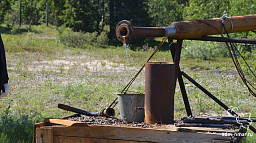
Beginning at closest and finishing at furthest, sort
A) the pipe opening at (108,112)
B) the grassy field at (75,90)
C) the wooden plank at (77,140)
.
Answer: the wooden plank at (77,140) → the pipe opening at (108,112) → the grassy field at (75,90)

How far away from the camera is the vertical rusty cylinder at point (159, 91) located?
10.4 feet

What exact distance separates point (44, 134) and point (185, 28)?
158cm

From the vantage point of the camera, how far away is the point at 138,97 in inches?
139

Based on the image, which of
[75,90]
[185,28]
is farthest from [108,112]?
[75,90]

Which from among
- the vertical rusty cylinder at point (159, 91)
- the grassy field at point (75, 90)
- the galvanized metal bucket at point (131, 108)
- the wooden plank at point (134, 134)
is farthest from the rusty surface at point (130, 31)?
the grassy field at point (75, 90)

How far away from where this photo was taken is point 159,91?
3176 mm

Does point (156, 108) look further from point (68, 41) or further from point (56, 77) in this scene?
point (68, 41)

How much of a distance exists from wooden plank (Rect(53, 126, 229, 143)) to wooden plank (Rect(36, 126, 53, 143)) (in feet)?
0.16

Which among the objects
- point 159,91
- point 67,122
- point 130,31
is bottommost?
point 67,122

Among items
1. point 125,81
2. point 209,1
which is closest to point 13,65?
point 125,81

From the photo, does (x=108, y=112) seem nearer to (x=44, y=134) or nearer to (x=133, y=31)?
(x=44, y=134)

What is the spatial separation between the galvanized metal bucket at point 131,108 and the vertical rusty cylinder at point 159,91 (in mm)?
260

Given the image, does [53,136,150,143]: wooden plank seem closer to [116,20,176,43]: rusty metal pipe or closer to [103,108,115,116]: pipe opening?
[103,108,115,116]: pipe opening

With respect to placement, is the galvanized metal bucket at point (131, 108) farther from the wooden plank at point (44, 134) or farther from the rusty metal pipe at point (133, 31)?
the wooden plank at point (44, 134)
